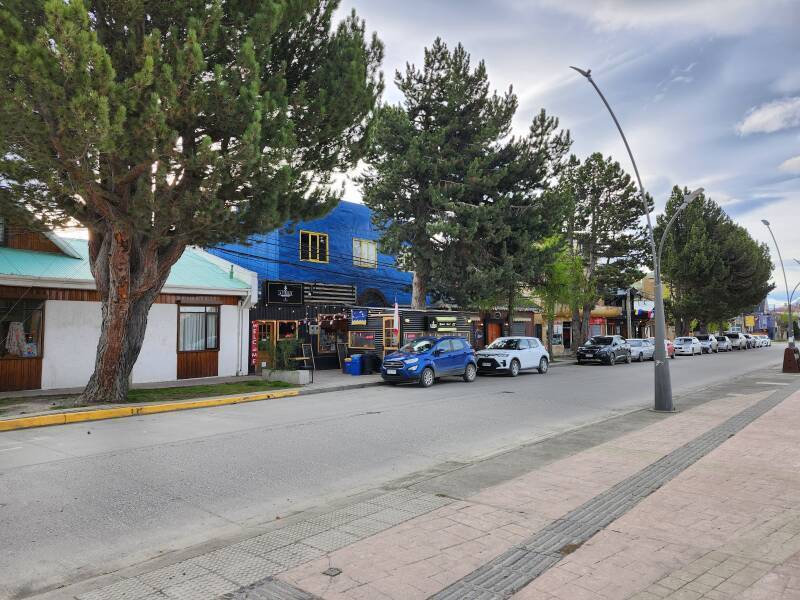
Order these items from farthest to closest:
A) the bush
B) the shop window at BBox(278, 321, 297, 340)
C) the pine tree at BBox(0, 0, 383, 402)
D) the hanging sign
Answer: the shop window at BBox(278, 321, 297, 340) < the hanging sign < the bush < the pine tree at BBox(0, 0, 383, 402)

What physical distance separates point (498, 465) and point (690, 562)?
10.8 ft

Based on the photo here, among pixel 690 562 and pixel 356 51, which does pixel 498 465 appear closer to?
pixel 690 562

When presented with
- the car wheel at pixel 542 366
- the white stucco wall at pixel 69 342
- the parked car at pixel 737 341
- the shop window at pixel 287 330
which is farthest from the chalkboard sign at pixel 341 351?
the parked car at pixel 737 341

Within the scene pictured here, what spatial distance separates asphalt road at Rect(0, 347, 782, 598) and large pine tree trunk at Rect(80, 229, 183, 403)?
2117 millimetres

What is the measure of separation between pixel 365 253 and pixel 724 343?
38.8m

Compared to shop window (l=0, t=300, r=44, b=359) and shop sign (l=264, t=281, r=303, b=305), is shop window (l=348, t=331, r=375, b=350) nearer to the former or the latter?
shop sign (l=264, t=281, r=303, b=305)

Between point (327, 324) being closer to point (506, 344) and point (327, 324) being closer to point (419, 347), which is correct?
point (419, 347)

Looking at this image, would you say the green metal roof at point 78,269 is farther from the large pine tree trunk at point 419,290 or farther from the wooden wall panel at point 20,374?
the large pine tree trunk at point 419,290

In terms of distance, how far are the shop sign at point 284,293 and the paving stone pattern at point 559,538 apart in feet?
59.9

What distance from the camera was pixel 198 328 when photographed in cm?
2031

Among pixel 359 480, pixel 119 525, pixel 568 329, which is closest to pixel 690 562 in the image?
pixel 359 480

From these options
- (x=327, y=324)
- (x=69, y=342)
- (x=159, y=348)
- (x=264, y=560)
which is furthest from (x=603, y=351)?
(x=264, y=560)

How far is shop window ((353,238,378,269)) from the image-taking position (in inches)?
1152

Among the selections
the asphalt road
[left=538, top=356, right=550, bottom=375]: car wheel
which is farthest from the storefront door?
[left=538, top=356, right=550, bottom=375]: car wheel
